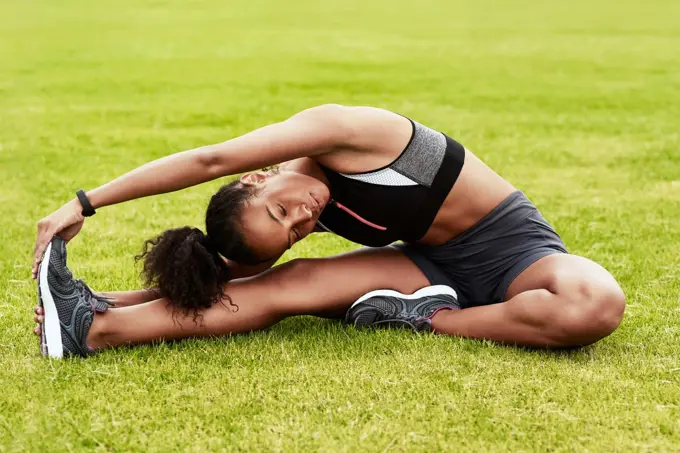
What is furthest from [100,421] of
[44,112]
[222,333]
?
[44,112]

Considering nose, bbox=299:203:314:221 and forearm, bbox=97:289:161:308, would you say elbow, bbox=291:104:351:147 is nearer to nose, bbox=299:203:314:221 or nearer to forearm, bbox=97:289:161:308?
nose, bbox=299:203:314:221

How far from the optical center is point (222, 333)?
3.81 meters

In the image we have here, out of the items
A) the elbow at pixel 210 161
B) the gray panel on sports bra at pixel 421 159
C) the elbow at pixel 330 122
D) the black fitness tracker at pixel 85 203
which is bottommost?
the black fitness tracker at pixel 85 203

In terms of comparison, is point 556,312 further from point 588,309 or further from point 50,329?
point 50,329

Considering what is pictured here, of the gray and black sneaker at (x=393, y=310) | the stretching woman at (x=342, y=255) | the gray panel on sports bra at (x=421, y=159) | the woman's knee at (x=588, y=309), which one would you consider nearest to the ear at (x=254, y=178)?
Result: the stretching woman at (x=342, y=255)

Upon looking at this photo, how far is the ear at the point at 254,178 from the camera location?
382cm

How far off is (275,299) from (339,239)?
2.05 m

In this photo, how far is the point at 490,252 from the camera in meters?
A: 4.04

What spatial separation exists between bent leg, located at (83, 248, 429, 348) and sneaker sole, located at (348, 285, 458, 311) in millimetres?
34

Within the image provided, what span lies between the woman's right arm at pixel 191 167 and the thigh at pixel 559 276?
0.97 metres

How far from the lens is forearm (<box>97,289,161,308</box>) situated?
4.06m

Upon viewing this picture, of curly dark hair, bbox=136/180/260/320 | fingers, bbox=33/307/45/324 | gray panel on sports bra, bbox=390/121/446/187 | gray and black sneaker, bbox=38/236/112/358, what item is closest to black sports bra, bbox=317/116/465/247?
gray panel on sports bra, bbox=390/121/446/187

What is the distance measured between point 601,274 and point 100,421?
1.87 metres

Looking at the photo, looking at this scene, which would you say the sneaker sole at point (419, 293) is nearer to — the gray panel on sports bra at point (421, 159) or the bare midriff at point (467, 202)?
the bare midriff at point (467, 202)
